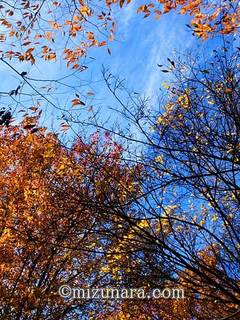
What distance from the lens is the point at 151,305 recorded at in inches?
347

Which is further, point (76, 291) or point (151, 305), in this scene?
point (76, 291)

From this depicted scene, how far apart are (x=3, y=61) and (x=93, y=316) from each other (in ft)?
32.6

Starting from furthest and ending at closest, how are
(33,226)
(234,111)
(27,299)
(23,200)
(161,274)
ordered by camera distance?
1. (23,200)
2. (33,226)
3. (27,299)
4. (234,111)
5. (161,274)

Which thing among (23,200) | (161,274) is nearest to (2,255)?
(23,200)

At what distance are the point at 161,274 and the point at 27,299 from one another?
6125mm

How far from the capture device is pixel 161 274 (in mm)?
5938

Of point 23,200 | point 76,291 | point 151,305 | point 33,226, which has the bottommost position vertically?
point 151,305

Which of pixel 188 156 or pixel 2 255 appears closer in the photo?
pixel 188 156

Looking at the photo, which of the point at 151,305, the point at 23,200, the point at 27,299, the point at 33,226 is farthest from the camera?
the point at 23,200

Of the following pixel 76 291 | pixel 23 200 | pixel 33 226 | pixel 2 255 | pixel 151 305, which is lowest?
pixel 151 305

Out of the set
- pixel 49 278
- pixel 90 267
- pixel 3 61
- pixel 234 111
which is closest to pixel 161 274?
pixel 234 111

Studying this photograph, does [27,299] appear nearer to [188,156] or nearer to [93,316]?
[93,316]

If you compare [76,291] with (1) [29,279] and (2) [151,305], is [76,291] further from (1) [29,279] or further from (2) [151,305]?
(2) [151,305]

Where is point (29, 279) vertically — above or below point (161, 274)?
above
